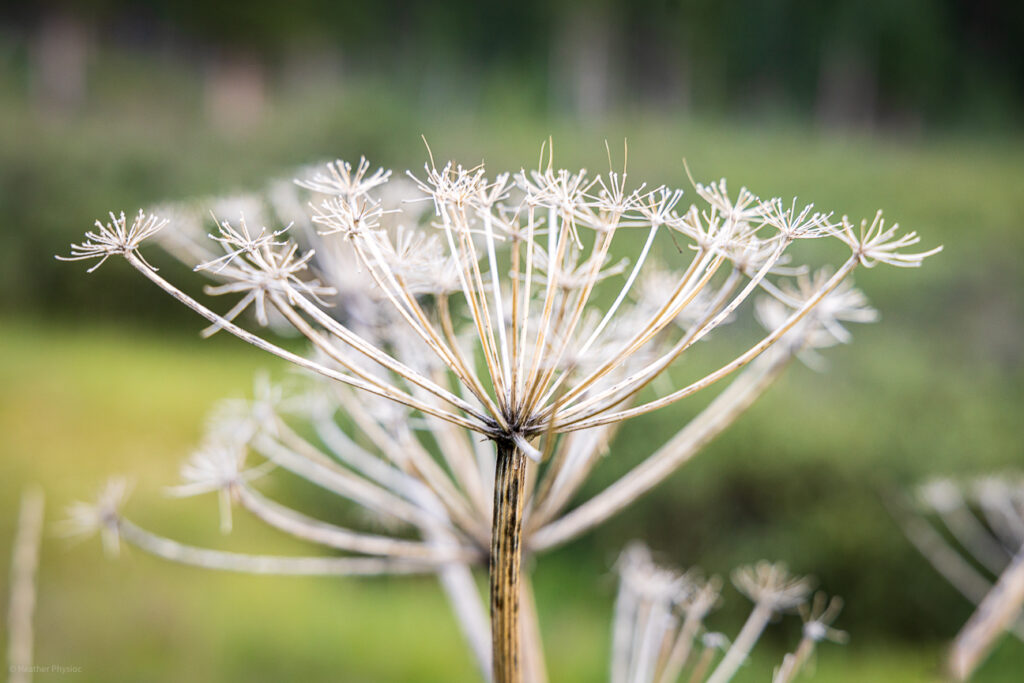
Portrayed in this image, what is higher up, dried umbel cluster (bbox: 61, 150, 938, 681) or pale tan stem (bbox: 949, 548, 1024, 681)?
dried umbel cluster (bbox: 61, 150, 938, 681)

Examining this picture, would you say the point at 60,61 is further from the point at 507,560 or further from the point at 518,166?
the point at 507,560

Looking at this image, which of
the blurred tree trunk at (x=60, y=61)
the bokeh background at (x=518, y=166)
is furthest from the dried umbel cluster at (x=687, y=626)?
the blurred tree trunk at (x=60, y=61)

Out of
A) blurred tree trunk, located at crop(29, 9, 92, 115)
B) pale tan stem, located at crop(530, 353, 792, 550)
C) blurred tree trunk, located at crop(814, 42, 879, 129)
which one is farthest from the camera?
blurred tree trunk, located at crop(814, 42, 879, 129)

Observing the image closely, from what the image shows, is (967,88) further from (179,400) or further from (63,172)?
(63,172)

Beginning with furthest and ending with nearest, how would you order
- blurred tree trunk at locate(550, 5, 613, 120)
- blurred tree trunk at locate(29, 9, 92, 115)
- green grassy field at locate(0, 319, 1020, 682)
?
blurred tree trunk at locate(550, 5, 613, 120) → blurred tree trunk at locate(29, 9, 92, 115) → green grassy field at locate(0, 319, 1020, 682)

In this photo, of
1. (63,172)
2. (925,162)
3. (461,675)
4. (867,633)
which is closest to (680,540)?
(867,633)

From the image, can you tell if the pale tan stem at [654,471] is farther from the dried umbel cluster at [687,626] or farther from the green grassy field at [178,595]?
the green grassy field at [178,595]

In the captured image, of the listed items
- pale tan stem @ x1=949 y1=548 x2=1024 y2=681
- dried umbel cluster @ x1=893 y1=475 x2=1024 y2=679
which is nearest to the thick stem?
pale tan stem @ x1=949 y1=548 x2=1024 y2=681

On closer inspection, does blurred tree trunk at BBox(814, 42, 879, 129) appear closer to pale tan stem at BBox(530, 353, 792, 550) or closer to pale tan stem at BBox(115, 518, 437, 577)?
pale tan stem at BBox(530, 353, 792, 550)
